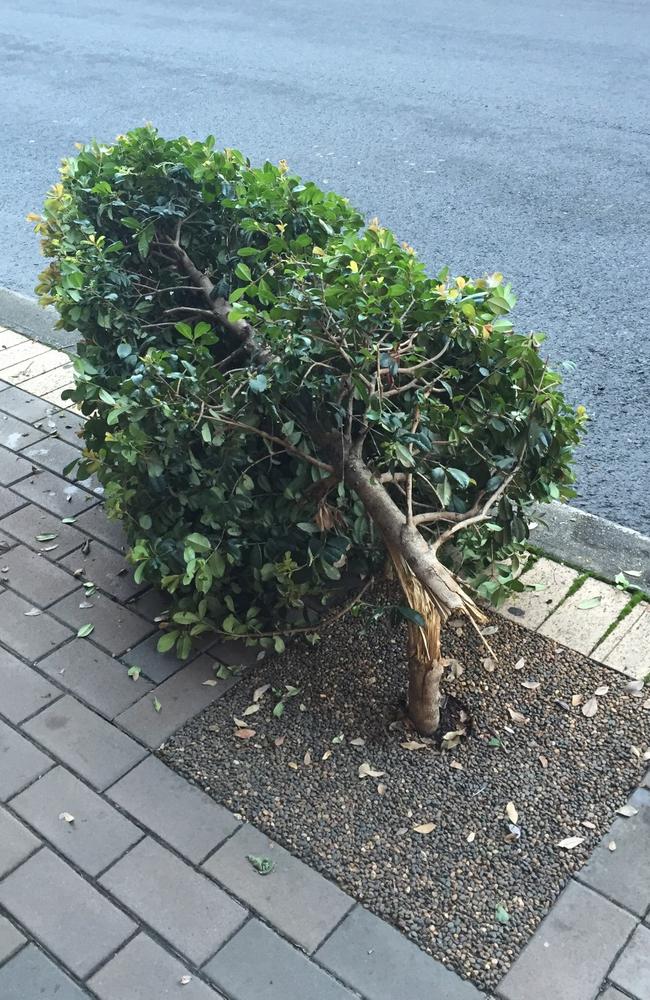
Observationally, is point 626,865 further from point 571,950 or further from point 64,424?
point 64,424

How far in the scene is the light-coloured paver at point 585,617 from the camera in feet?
11.5

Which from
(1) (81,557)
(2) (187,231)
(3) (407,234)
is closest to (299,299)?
(2) (187,231)

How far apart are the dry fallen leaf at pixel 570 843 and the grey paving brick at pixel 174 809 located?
0.96 metres

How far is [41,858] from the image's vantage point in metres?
2.84

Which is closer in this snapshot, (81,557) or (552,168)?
(81,557)

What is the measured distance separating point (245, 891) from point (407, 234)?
5.14 m

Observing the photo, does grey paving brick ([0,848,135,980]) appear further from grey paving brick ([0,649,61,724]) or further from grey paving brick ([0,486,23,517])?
grey paving brick ([0,486,23,517])

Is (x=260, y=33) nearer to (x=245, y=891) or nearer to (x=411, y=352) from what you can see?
(x=411, y=352)

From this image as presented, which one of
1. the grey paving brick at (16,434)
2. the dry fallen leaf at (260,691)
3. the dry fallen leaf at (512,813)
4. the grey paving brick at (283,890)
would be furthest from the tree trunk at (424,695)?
the grey paving brick at (16,434)

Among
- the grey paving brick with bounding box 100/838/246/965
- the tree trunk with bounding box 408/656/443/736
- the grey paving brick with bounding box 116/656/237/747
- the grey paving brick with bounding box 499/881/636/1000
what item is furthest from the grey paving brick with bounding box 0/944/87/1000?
the tree trunk with bounding box 408/656/443/736

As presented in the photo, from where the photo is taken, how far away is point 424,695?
3066 mm

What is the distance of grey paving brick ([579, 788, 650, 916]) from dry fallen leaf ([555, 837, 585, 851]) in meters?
0.05

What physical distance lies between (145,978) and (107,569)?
1.77m

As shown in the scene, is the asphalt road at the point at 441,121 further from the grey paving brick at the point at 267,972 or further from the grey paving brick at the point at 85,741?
the grey paving brick at the point at 267,972
